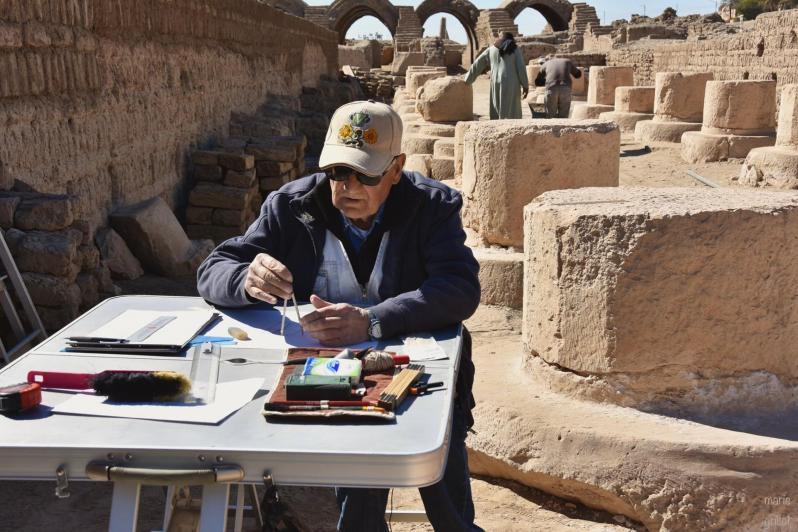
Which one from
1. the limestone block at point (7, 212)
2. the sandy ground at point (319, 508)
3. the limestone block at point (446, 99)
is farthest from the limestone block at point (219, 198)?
the sandy ground at point (319, 508)

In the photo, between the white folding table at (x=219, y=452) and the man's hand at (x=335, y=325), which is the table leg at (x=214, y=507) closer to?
the white folding table at (x=219, y=452)

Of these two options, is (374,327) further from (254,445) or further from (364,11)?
(364,11)

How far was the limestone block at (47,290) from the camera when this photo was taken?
5.02 m

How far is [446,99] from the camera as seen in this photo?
1312 cm

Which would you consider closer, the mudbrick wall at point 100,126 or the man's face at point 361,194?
the man's face at point 361,194

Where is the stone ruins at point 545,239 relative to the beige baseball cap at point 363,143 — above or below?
below

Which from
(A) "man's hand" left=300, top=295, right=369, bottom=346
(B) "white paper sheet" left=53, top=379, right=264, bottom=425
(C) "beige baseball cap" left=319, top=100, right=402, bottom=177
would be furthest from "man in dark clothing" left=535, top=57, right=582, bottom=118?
(B) "white paper sheet" left=53, top=379, right=264, bottom=425

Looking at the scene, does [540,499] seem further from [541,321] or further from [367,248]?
[367,248]

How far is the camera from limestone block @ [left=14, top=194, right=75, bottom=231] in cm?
523

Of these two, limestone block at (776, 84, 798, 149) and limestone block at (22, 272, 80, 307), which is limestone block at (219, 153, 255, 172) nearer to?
limestone block at (22, 272, 80, 307)

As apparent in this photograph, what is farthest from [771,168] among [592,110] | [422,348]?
Answer: [422,348]

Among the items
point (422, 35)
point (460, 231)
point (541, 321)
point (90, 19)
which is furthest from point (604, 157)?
point (422, 35)

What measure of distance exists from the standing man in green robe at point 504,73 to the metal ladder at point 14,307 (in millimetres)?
8130

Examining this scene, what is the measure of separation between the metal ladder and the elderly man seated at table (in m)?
2.02
